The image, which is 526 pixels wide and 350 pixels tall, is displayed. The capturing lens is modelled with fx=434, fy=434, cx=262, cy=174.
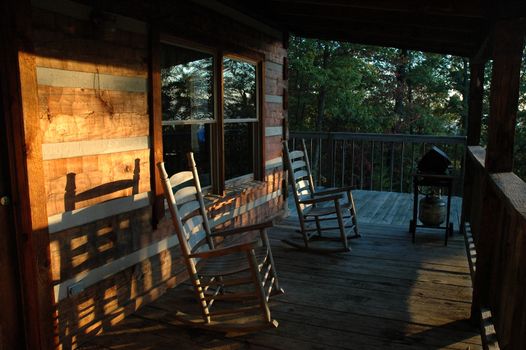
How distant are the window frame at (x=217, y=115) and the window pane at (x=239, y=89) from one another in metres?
0.06

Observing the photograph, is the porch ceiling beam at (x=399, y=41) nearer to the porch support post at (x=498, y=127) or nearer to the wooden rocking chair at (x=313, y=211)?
the wooden rocking chair at (x=313, y=211)

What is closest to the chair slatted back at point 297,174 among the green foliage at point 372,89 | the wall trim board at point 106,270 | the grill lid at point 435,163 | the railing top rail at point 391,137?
A: the grill lid at point 435,163

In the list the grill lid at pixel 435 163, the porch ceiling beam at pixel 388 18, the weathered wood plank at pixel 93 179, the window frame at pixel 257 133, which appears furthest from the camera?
the window frame at pixel 257 133

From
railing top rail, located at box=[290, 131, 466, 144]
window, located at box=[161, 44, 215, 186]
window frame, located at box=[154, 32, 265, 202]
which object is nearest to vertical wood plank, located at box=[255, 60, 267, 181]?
window frame, located at box=[154, 32, 265, 202]

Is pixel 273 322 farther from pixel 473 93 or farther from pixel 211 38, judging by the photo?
pixel 473 93

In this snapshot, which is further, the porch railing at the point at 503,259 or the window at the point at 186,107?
the window at the point at 186,107

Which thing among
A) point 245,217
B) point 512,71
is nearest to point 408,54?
point 245,217

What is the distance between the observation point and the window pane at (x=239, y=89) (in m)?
4.06

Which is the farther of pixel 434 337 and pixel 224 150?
pixel 224 150

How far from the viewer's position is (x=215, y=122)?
3812 mm

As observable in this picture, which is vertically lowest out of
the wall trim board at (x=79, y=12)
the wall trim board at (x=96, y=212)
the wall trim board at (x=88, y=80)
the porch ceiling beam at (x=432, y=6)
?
the wall trim board at (x=96, y=212)

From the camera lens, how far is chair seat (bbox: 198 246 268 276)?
8.73ft

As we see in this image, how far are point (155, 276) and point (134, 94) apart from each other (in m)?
1.28

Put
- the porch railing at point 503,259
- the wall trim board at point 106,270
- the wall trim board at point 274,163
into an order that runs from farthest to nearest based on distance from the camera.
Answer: the wall trim board at point 274,163
the wall trim board at point 106,270
the porch railing at point 503,259
